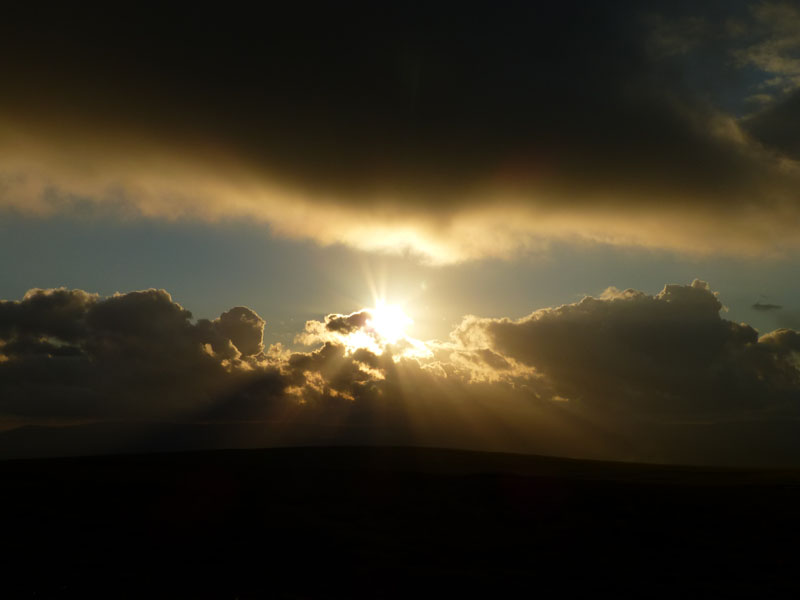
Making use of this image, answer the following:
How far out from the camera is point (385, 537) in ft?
166

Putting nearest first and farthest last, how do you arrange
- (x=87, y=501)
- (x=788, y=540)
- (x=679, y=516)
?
1. (x=788, y=540)
2. (x=679, y=516)
3. (x=87, y=501)

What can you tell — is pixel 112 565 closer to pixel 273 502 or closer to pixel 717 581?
pixel 273 502

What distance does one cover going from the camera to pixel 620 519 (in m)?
56.8

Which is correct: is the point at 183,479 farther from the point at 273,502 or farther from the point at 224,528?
the point at 224,528

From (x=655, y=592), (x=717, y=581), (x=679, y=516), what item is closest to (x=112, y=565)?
(x=655, y=592)

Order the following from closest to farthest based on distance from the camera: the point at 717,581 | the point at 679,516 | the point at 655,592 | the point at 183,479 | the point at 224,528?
the point at 655,592, the point at 717,581, the point at 224,528, the point at 679,516, the point at 183,479

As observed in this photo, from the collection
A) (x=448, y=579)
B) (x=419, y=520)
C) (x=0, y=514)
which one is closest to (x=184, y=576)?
(x=448, y=579)

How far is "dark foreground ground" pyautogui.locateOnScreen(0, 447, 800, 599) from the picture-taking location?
3553cm

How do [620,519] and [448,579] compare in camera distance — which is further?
[620,519]

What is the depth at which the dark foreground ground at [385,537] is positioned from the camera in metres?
35.5

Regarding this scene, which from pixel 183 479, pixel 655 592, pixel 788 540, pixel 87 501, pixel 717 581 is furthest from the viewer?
pixel 183 479

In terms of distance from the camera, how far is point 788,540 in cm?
4753

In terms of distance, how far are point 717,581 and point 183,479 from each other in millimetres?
64799

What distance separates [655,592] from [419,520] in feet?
88.9
